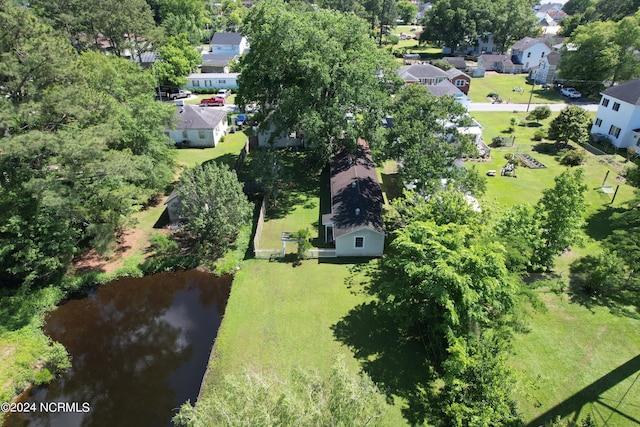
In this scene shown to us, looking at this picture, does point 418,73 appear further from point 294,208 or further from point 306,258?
point 306,258

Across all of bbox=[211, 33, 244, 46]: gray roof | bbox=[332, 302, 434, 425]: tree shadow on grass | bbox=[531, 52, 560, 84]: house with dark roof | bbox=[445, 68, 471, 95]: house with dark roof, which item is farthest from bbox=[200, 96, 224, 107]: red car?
Answer: bbox=[531, 52, 560, 84]: house with dark roof

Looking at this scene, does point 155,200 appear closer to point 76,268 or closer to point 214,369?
point 76,268

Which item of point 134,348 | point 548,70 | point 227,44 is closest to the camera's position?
point 134,348

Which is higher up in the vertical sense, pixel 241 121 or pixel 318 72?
pixel 318 72

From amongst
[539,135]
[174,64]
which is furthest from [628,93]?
[174,64]

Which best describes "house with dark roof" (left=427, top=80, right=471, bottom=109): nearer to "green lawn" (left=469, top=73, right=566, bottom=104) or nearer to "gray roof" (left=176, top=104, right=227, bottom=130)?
"green lawn" (left=469, top=73, right=566, bottom=104)

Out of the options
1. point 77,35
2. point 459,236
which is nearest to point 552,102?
point 459,236

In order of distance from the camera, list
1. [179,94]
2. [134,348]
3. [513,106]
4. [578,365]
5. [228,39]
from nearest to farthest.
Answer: [578,365]
[134,348]
[513,106]
[179,94]
[228,39]
